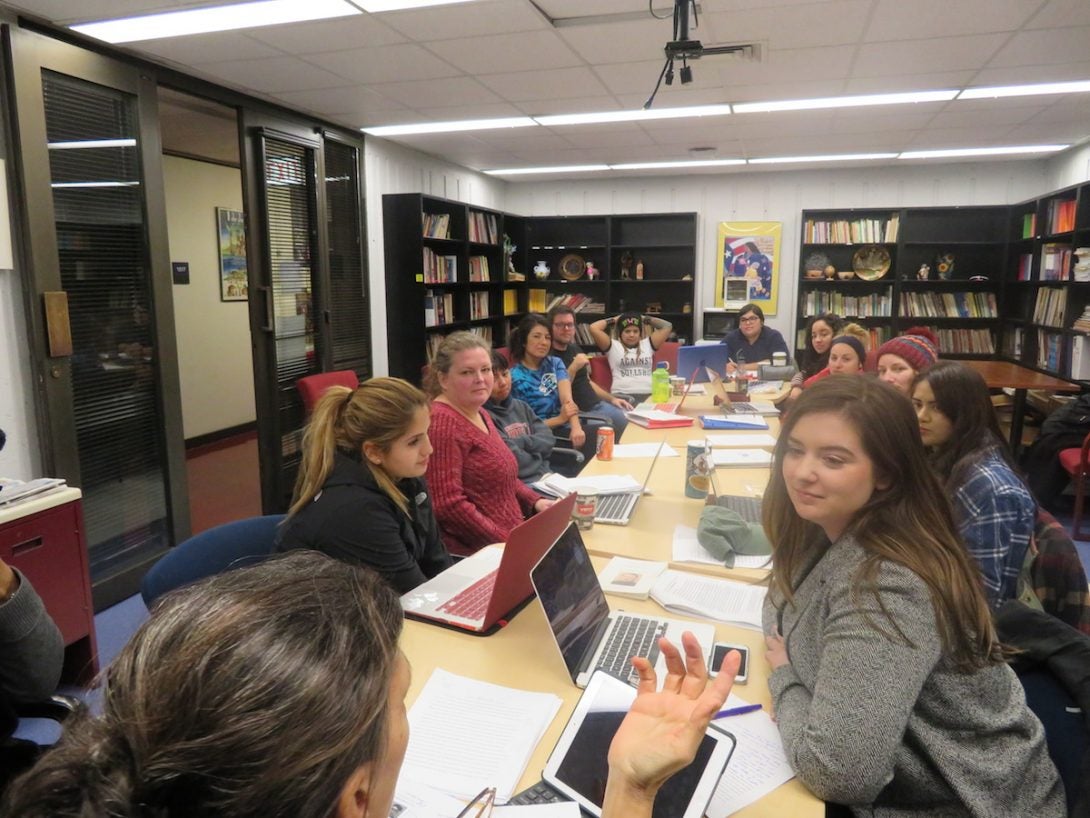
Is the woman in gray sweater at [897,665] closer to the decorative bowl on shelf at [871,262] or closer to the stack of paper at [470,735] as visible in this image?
the stack of paper at [470,735]

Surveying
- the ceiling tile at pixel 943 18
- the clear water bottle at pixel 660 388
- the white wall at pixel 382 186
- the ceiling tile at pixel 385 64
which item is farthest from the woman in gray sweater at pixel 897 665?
the white wall at pixel 382 186

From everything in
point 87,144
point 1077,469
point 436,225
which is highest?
point 87,144

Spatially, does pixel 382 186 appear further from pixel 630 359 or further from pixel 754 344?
pixel 754 344

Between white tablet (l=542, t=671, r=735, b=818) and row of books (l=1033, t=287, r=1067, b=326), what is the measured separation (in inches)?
232

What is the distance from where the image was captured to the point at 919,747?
3.72ft

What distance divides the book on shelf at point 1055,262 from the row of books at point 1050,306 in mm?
102

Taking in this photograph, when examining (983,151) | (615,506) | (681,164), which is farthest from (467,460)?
(983,151)

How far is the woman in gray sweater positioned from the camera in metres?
1.07

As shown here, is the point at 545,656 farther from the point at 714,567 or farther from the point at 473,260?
the point at 473,260

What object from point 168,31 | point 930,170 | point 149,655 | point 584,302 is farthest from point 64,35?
point 930,170

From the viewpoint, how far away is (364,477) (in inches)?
72.5

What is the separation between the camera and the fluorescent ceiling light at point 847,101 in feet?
14.0

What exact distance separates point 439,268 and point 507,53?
2.68m

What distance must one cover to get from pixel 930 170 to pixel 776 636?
22.9 feet
